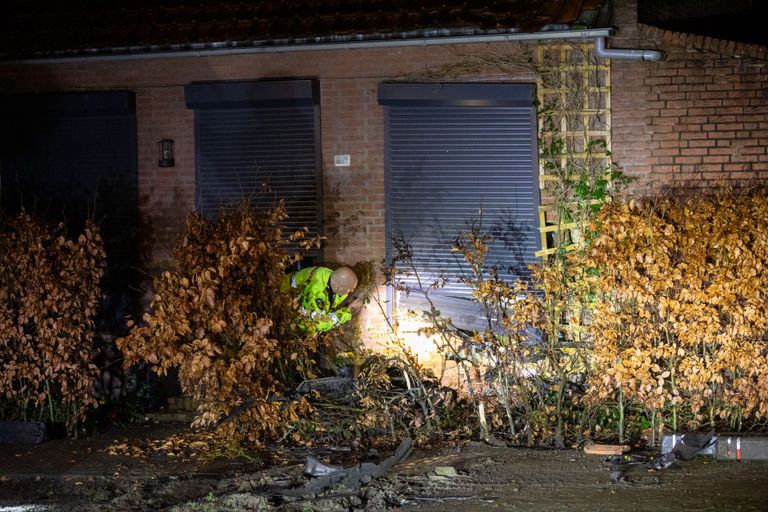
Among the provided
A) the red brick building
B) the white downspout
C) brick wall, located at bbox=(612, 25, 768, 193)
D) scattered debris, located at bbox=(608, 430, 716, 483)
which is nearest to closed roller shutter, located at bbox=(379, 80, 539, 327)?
the red brick building

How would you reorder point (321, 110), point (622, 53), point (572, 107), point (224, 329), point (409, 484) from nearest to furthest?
point (409, 484)
point (224, 329)
point (622, 53)
point (572, 107)
point (321, 110)

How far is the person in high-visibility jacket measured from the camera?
10.9m

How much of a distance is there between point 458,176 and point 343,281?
81.2 inches

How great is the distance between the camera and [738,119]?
11188 mm

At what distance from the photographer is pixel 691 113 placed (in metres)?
11.3

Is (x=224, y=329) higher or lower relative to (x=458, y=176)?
lower

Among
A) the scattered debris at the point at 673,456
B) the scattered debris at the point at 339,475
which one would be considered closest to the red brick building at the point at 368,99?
the scattered debris at the point at 673,456

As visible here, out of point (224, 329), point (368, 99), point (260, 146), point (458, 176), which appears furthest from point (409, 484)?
point (260, 146)

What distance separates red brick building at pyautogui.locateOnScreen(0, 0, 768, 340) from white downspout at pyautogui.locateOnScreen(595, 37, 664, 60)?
Answer: 0.10 metres

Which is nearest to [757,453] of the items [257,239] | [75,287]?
[257,239]

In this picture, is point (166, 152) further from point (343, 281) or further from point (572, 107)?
point (572, 107)

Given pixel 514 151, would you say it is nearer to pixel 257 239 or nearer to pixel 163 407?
pixel 257 239

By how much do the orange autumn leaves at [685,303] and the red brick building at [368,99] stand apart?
239 centimetres

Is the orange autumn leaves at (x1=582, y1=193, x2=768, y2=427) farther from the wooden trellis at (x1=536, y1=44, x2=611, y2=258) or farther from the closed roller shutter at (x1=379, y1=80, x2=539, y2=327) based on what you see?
the closed roller shutter at (x1=379, y1=80, x2=539, y2=327)
